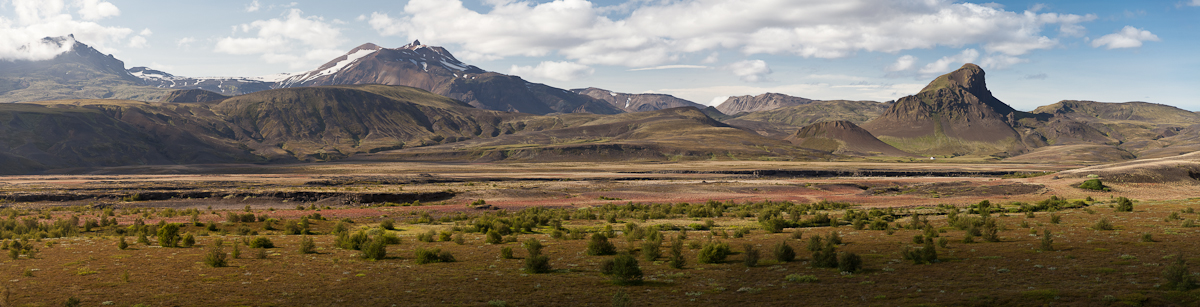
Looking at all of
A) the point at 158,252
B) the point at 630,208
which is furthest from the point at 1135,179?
the point at 158,252

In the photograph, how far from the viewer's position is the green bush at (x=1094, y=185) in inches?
2415

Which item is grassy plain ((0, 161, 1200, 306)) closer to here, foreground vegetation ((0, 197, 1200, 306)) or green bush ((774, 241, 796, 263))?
foreground vegetation ((0, 197, 1200, 306))

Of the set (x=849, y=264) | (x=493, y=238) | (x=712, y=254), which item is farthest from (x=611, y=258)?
(x=493, y=238)

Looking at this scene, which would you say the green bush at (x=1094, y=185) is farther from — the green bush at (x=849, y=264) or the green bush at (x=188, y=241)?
the green bush at (x=188, y=241)

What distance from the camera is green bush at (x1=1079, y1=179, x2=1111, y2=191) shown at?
201 feet

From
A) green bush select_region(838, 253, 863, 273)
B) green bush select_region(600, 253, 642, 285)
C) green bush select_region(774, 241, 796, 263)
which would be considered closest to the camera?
green bush select_region(600, 253, 642, 285)

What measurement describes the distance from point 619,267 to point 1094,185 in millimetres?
66914

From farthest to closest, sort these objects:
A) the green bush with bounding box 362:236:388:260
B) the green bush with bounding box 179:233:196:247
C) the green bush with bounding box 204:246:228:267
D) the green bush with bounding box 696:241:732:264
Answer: the green bush with bounding box 179:233:196:247
the green bush with bounding box 362:236:388:260
the green bush with bounding box 696:241:732:264
the green bush with bounding box 204:246:228:267

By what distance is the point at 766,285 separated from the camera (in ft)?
59.2

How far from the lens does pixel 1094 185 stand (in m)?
61.8

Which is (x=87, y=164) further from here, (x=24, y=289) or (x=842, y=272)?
(x=842, y=272)

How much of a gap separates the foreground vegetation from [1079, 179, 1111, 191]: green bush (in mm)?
33523

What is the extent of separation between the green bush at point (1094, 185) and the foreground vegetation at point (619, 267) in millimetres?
33523

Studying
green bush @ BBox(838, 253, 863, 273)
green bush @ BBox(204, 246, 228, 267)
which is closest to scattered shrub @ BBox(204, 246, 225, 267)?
green bush @ BBox(204, 246, 228, 267)
